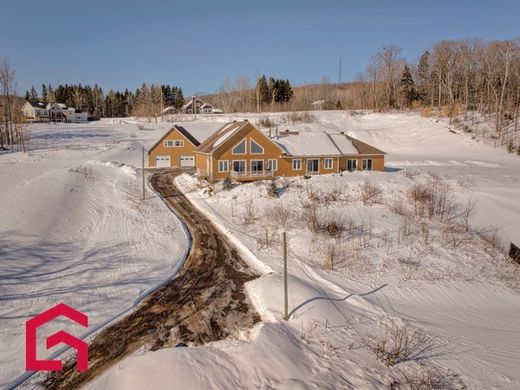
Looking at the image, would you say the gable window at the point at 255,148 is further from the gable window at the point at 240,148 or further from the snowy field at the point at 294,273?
the snowy field at the point at 294,273

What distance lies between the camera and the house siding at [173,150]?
167 ft

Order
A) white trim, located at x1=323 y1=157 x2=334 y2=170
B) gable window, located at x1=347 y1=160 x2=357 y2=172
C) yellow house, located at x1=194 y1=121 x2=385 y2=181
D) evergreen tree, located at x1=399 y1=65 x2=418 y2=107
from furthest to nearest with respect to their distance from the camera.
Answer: evergreen tree, located at x1=399 y1=65 x2=418 y2=107 < gable window, located at x1=347 y1=160 x2=357 y2=172 < white trim, located at x1=323 y1=157 x2=334 y2=170 < yellow house, located at x1=194 y1=121 x2=385 y2=181

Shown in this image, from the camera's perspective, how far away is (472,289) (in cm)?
1878

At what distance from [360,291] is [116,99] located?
12453 centimetres

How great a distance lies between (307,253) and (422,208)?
1314cm

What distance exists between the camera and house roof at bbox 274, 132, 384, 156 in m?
39.3

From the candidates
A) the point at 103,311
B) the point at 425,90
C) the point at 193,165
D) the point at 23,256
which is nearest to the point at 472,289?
the point at 103,311

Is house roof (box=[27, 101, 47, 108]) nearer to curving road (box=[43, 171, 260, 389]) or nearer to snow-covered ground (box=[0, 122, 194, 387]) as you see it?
snow-covered ground (box=[0, 122, 194, 387])

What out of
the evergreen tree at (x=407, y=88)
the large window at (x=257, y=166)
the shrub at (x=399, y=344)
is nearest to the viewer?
the shrub at (x=399, y=344)

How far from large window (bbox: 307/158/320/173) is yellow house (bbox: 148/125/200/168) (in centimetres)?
1848

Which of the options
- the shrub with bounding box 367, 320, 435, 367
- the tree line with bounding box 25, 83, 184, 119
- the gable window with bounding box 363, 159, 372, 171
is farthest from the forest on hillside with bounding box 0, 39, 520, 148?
the shrub with bounding box 367, 320, 435, 367

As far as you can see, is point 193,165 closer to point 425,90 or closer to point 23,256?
point 23,256

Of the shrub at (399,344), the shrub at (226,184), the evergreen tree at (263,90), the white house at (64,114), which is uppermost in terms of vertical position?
the evergreen tree at (263,90)

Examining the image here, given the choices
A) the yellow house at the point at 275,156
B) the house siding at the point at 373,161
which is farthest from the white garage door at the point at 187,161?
the house siding at the point at 373,161
